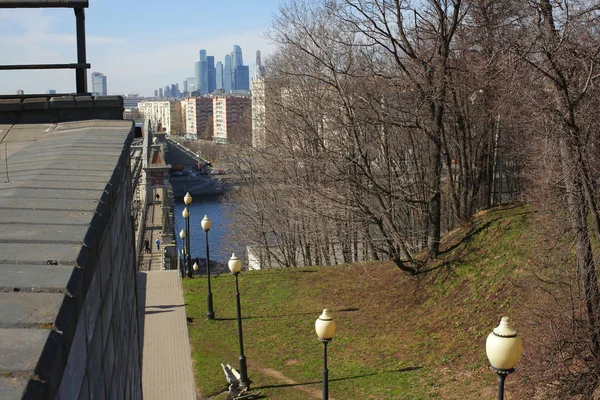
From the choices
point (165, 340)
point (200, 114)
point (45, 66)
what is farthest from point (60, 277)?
point (200, 114)

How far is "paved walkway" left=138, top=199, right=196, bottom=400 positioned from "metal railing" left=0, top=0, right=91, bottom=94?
743 centimetres

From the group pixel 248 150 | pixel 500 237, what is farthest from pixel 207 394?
pixel 248 150

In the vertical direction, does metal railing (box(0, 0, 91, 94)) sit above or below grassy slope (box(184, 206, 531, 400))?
above

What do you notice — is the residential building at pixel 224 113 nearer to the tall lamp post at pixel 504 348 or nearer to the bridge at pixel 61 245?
the bridge at pixel 61 245

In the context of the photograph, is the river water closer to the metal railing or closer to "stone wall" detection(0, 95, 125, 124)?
the metal railing

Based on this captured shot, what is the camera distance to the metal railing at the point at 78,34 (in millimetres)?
6344

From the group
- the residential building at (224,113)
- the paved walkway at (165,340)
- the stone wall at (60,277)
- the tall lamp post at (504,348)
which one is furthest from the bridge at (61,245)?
the residential building at (224,113)

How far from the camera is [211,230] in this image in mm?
56344

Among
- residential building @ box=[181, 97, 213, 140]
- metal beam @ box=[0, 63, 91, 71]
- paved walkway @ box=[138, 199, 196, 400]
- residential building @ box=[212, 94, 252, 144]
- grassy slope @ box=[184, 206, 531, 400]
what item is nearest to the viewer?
metal beam @ box=[0, 63, 91, 71]

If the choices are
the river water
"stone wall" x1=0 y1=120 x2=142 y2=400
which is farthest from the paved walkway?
the river water

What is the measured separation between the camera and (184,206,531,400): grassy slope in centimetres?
1229

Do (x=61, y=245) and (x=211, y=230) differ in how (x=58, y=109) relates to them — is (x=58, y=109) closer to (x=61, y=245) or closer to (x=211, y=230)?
(x=61, y=245)

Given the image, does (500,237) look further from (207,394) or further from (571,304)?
(207,394)

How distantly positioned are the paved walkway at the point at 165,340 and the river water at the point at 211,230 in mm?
9000
